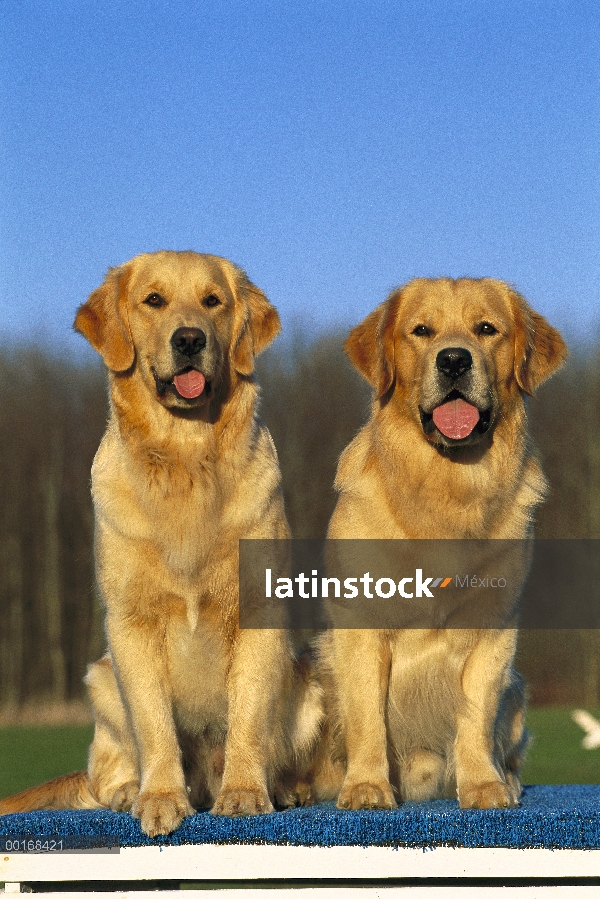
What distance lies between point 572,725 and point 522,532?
9.77m

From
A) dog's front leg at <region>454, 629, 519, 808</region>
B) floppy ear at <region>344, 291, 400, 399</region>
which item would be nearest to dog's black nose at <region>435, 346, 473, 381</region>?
floppy ear at <region>344, 291, 400, 399</region>

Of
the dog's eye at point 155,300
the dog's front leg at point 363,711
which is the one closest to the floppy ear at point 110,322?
the dog's eye at point 155,300

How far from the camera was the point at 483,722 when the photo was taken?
150 inches

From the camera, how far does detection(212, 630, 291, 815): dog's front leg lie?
355 centimetres

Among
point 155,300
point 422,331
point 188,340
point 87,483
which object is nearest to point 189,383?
point 188,340

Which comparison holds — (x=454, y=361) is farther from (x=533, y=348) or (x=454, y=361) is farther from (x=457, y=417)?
(x=533, y=348)

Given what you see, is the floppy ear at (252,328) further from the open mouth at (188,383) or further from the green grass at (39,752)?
the green grass at (39,752)

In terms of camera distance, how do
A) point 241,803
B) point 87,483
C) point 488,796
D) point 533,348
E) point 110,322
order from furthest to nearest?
point 87,483 < point 533,348 < point 110,322 < point 488,796 < point 241,803

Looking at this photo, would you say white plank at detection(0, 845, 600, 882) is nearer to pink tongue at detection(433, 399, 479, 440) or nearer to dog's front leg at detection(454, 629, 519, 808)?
dog's front leg at detection(454, 629, 519, 808)

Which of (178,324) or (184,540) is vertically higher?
(178,324)

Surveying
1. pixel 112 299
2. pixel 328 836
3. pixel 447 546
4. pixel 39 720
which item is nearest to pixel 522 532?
pixel 447 546

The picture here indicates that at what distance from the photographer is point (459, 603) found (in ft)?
12.8

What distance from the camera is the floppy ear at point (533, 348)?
162 inches

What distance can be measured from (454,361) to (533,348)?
1.60 ft
